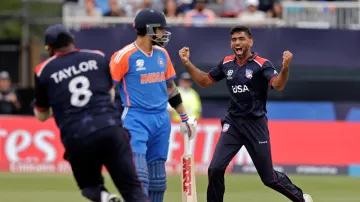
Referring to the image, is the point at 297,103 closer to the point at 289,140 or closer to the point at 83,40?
the point at 289,140

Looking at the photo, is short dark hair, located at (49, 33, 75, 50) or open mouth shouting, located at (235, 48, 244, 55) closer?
short dark hair, located at (49, 33, 75, 50)

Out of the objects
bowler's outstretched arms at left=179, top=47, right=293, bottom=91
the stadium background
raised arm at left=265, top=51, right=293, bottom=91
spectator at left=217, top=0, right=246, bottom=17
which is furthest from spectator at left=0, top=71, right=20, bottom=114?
raised arm at left=265, top=51, right=293, bottom=91

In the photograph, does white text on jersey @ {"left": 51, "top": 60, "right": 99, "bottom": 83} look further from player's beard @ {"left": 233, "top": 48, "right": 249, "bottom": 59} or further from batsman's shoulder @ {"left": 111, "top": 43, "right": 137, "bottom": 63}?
player's beard @ {"left": 233, "top": 48, "right": 249, "bottom": 59}

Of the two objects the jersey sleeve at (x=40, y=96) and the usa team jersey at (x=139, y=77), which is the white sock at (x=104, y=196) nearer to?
the jersey sleeve at (x=40, y=96)

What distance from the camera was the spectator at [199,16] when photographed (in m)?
20.2

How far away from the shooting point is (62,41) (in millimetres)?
8211

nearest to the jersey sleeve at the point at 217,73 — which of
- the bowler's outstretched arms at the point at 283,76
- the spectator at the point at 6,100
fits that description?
the bowler's outstretched arms at the point at 283,76

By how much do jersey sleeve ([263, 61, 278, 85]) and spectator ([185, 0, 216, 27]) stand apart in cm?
998

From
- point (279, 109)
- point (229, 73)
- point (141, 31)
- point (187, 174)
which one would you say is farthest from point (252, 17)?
point (141, 31)

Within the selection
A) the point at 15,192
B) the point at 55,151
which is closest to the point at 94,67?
the point at 15,192

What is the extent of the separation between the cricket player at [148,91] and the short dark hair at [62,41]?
141 centimetres

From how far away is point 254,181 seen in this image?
16.8 metres

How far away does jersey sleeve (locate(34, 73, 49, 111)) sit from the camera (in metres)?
8.21

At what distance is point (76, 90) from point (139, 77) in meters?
1.63
